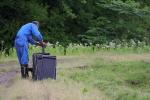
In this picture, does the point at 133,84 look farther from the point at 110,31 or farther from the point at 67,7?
the point at 67,7

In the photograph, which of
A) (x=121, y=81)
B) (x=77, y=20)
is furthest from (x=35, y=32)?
(x=77, y=20)

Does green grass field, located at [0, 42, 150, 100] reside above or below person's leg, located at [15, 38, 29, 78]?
below

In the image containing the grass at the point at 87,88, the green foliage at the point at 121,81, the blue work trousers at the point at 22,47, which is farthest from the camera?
the blue work trousers at the point at 22,47

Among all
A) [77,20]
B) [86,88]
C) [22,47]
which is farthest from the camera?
[77,20]

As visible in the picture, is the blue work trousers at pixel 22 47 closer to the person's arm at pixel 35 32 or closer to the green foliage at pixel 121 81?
the person's arm at pixel 35 32

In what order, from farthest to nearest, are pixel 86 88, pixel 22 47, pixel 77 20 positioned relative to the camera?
pixel 77 20, pixel 22 47, pixel 86 88

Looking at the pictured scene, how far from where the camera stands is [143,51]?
18.0 metres

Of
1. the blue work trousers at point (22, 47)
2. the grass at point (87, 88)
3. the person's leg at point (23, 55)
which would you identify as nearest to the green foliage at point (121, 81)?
the grass at point (87, 88)

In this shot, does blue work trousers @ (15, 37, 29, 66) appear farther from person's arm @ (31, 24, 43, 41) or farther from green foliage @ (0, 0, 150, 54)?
green foliage @ (0, 0, 150, 54)

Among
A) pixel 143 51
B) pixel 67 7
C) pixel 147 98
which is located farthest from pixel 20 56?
pixel 67 7

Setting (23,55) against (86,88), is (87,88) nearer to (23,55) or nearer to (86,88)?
(86,88)

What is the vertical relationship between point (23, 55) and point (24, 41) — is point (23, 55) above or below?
below

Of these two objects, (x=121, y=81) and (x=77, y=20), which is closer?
(x=121, y=81)

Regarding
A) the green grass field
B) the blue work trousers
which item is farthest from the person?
the green grass field
